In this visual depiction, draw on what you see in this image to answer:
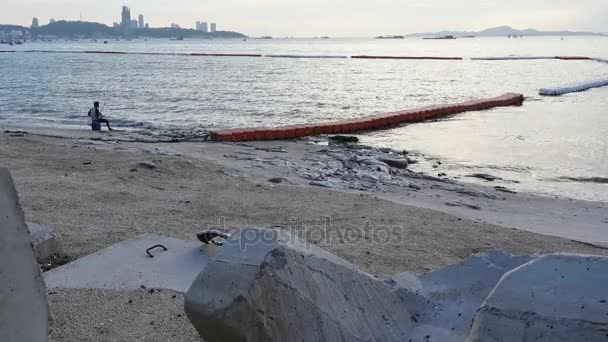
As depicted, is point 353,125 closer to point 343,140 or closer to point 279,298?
point 343,140

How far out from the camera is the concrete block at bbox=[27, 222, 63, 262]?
17.5ft

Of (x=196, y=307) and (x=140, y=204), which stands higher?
(x=196, y=307)

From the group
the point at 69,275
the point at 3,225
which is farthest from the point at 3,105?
the point at 3,225

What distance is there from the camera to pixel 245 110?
2544 cm

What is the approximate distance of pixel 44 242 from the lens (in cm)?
541

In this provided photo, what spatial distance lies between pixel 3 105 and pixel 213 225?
23275mm

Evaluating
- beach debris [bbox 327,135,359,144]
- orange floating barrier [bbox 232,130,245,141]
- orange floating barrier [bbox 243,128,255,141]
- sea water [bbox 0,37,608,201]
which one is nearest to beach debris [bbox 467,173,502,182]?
sea water [bbox 0,37,608,201]

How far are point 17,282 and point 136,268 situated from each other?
2.08 m

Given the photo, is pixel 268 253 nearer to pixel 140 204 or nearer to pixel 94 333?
pixel 94 333

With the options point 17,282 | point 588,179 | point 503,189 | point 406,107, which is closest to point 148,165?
point 503,189

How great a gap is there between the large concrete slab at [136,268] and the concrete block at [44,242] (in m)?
0.36

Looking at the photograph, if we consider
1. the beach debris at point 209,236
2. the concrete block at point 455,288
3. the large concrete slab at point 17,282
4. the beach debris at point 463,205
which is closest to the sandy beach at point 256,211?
the beach debris at point 463,205

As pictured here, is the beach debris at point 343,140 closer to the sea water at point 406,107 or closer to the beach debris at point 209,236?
the sea water at point 406,107

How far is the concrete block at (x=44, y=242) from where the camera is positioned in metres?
5.32
